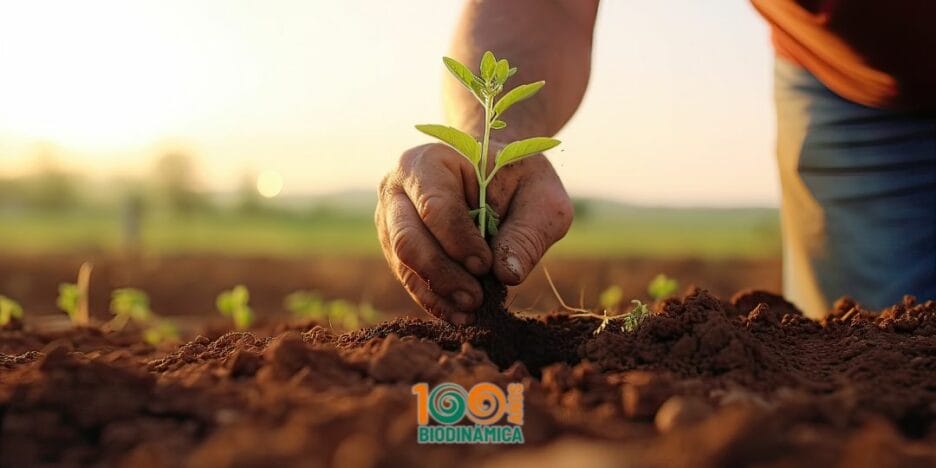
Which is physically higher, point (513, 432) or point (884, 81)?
point (884, 81)

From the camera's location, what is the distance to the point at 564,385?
1.48 meters

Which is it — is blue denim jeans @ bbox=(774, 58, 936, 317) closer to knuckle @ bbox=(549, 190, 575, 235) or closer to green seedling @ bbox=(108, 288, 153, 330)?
knuckle @ bbox=(549, 190, 575, 235)

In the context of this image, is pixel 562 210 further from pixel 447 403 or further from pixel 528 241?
pixel 447 403

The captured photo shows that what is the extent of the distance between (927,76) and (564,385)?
2616mm

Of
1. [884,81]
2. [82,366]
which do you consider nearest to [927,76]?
[884,81]

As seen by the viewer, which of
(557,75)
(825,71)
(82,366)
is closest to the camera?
(82,366)

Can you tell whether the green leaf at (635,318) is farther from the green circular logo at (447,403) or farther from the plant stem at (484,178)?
the green circular logo at (447,403)

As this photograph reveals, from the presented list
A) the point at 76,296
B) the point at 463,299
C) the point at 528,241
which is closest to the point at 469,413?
the point at 463,299

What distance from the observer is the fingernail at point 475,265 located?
2023 mm

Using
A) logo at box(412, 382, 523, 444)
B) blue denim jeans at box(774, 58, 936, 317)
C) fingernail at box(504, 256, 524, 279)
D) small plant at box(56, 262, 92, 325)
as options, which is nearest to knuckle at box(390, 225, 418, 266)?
fingernail at box(504, 256, 524, 279)

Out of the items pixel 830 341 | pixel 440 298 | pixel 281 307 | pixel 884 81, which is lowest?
pixel 281 307

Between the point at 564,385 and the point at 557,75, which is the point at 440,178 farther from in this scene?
the point at 557,75

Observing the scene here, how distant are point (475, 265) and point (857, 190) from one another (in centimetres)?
259

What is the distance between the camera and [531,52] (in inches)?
121
